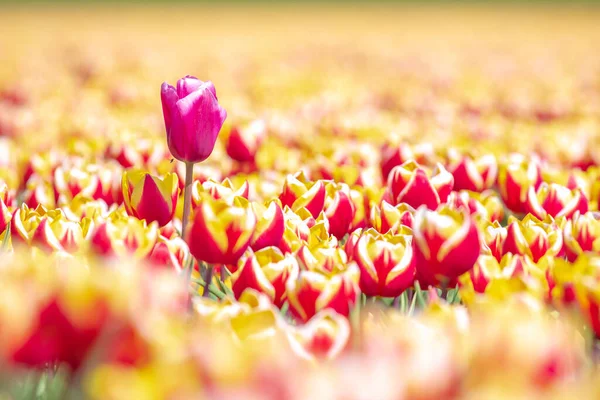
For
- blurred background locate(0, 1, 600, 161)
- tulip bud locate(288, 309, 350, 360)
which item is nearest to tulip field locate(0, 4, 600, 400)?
tulip bud locate(288, 309, 350, 360)

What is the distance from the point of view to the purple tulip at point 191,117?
5.02 ft

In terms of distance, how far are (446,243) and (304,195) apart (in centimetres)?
57

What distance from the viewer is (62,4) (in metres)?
26.2

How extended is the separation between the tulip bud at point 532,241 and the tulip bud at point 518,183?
0.49 m

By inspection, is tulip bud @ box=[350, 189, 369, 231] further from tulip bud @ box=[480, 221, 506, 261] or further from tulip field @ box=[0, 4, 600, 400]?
tulip bud @ box=[480, 221, 506, 261]

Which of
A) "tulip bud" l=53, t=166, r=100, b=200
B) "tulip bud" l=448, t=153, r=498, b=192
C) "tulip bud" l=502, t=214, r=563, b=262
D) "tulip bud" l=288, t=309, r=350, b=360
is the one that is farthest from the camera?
"tulip bud" l=448, t=153, r=498, b=192

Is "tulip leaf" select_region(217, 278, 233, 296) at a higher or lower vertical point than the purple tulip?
lower

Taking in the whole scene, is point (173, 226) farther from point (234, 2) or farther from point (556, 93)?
point (234, 2)

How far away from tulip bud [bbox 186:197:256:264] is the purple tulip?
0.26 m

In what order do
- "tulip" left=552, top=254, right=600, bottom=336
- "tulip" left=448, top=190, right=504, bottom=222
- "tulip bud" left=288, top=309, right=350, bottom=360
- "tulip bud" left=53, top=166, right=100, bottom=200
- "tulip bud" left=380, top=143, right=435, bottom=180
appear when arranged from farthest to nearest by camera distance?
"tulip bud" left=380, top=143, right=435, bottom=180 → "tulip bud" left=53, top=166, right=100, bottom=200 → "tulip" left=448, top=190, right=504, bottom=222 → "tulip" left=552, top=254, right=600, bottom=336 → "tulip bud" left=288, top=309, right=350, bottom=360

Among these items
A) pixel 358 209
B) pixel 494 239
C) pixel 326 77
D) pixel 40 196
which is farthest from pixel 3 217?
pixel 326 77

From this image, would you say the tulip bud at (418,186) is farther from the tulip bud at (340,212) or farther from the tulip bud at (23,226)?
the tulip bud at (23,226)

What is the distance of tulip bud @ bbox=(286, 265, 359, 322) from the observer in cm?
120

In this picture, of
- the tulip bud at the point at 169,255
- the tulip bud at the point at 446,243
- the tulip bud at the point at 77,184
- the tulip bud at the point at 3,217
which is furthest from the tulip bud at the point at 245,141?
the tulip bud at the point at 446,243
